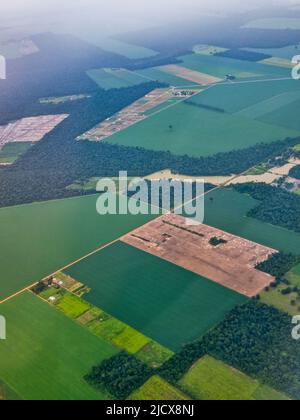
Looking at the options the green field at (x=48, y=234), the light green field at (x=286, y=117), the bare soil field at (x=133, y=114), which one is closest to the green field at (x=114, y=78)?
the bare soil field at (x=133, y=114)

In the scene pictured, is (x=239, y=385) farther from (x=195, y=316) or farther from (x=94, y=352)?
(x=94, y=352)

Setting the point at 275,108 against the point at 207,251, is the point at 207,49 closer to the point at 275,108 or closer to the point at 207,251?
the point at 275,108

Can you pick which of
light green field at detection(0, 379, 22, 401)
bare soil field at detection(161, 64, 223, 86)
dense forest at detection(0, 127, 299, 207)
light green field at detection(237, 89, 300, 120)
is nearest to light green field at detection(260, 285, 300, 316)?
light green field at detection(0, 379, 22, 401)

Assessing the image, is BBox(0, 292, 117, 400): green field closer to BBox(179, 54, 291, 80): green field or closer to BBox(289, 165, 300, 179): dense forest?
BBox(289, 165, 300, 179): dense forest

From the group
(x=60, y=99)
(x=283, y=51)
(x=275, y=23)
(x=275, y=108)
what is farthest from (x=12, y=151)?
(x=275, y=23)

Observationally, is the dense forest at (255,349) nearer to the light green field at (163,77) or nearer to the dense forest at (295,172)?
the dense forest at (295,172)

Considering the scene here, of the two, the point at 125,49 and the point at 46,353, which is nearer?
the point at 46,353
